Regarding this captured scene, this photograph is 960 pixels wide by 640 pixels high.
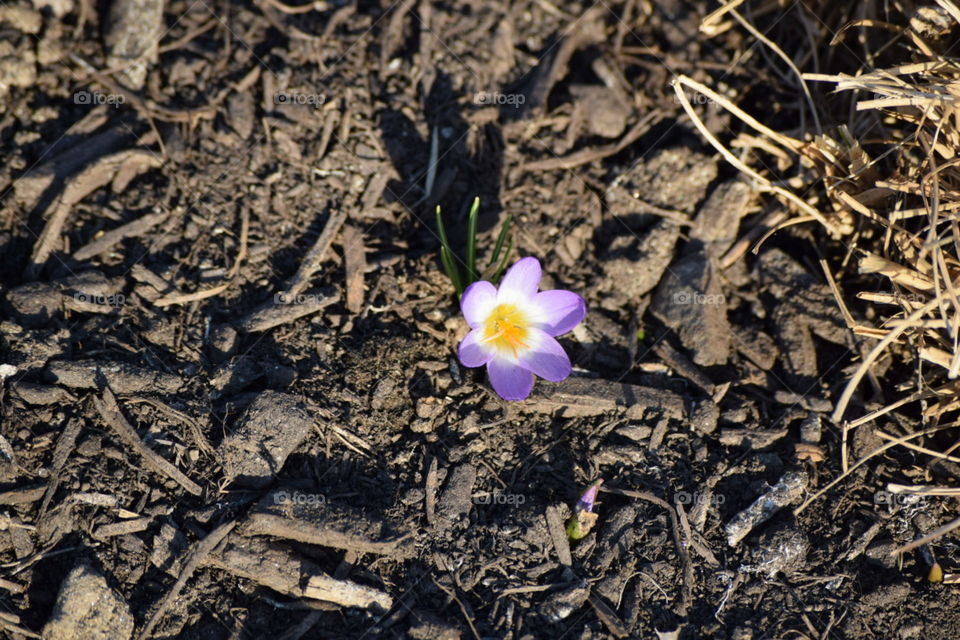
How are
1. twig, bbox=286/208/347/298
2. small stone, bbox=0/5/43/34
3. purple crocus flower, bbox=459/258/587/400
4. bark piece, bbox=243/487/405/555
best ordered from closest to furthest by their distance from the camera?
1. bark piece, bbox=243/487/405/555
2. purple crocus flower, bbox=459/258/587/400
3. twig, bbox=286/208/347/298
4. small stone, bbox=0/5/43/34

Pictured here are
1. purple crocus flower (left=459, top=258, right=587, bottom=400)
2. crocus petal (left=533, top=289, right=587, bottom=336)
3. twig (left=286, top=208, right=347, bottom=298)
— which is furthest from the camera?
twig (left=286, top=208, right=347, bottom=298)

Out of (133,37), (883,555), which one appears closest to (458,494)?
(883,555)

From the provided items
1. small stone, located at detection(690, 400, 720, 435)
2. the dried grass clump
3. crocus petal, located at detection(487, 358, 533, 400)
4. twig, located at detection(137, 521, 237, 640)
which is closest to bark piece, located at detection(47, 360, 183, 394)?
twig, located at detection(137, 521, 237, 640)

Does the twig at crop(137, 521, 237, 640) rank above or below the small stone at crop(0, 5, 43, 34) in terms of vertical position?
below

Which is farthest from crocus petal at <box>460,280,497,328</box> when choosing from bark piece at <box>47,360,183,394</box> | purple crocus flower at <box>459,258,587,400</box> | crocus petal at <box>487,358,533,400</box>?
bark piece at <box>47,360,183,394</box>

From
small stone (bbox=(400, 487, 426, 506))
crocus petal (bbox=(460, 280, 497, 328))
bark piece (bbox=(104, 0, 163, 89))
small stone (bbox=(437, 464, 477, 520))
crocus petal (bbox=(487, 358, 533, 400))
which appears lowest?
small stone (bbox=(437, 464, 477, 520))

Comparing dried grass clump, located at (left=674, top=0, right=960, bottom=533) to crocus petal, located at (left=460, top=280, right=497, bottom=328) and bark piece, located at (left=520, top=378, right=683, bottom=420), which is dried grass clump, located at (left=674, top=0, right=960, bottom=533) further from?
crocus petal, located at (left=460, top=280, right=497, bottom=328)

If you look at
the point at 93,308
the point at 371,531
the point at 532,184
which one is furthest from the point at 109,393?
the point at 532,184

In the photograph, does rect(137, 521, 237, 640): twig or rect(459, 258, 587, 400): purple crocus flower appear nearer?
rect(137, 521, 237, 640): twig
